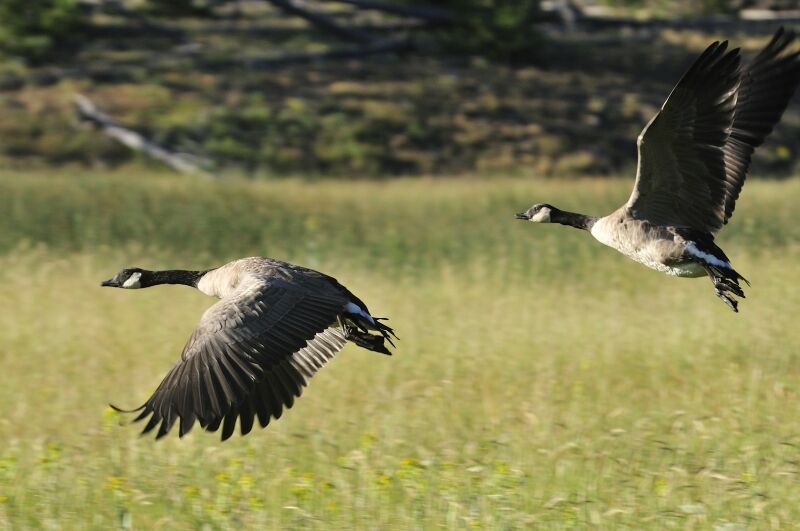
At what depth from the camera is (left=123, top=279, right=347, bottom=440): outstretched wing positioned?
5.72 m

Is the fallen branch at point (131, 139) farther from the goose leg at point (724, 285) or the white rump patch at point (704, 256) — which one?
the goose leg at point (724, 285)

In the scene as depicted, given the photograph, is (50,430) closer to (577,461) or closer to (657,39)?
(577,461)

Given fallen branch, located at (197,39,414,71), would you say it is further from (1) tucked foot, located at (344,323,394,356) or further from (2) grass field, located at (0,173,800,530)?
(1) tucked foot, located at (344,323,394,356)

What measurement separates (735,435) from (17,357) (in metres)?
6.03

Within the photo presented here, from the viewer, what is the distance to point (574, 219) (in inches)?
329

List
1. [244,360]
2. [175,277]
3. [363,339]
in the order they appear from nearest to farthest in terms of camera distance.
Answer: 1. [244,360]
2. [363,339]
3. [175,277]

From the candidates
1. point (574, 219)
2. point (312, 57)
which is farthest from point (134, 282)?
point (312, 57)

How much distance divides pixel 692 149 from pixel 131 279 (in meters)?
3.93

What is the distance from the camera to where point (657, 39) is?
33.7m

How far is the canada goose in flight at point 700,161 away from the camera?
7.02m

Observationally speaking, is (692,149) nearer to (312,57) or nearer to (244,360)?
(244,360)

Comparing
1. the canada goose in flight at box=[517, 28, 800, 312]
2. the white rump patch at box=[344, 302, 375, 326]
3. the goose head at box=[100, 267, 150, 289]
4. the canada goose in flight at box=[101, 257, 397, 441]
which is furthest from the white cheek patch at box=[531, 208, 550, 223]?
the goose head at box=[100, 267, 150, 289]

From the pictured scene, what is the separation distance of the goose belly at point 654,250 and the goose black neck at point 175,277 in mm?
2755

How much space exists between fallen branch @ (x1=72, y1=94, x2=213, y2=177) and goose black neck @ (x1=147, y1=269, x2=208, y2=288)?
15057 millimetres
